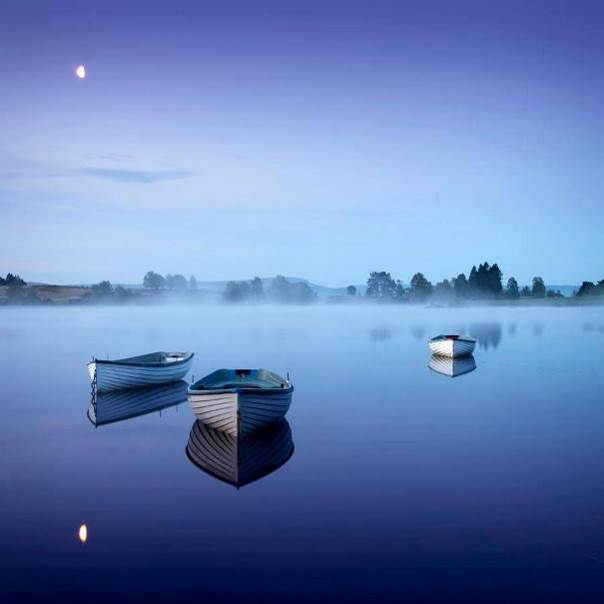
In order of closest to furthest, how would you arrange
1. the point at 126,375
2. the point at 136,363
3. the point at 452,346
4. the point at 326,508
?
the point at 326,508
the point at 126,375
the point at 136,363
the point at 452,346

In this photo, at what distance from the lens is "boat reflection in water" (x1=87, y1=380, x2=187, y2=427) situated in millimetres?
31884

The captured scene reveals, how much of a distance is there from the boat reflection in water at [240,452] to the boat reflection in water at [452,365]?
2686cm

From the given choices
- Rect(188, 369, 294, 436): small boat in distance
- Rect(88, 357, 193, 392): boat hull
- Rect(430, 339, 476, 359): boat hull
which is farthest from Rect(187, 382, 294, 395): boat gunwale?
Rect(430, 339, 476, 359): boat hull

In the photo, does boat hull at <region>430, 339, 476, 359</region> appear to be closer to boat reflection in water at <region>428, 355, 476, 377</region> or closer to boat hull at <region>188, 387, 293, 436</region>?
boat reflection in water at <region>428, 355, 476, 377</region>

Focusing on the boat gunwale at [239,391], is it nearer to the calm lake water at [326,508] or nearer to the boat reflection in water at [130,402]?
the calm lake water at [326,508]

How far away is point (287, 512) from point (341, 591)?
15.6ft

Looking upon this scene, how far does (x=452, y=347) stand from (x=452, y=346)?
5.5 inches

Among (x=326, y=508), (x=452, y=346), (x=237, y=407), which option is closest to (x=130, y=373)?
(x=237, y=407)

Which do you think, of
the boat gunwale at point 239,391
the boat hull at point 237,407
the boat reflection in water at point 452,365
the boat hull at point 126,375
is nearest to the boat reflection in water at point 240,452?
the boat hull at point 237,407

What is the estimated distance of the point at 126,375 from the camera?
38.4m

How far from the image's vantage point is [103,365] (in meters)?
37.2

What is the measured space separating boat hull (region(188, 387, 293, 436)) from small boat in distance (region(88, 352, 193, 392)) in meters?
15.0

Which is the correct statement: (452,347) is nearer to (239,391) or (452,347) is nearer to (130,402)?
(130,402)

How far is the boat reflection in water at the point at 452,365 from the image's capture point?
50.5 metres
